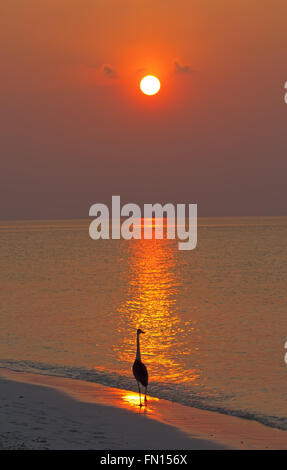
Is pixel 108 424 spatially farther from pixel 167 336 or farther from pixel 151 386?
pixel 167 336

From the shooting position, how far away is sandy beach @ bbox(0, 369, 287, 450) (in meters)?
12.8

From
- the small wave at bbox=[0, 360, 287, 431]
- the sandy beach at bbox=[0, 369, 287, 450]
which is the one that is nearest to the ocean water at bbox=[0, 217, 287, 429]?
the small wave at bbox=[0, 360, 287, 431]

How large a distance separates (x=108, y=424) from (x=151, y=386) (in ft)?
18.9

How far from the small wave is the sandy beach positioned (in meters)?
0.51

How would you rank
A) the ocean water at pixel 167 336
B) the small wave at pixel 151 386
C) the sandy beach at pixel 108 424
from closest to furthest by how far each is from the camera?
the sandy beach at pixel 108 424, the small wave at pixel 151 386, the ocean water at pixel 167 336

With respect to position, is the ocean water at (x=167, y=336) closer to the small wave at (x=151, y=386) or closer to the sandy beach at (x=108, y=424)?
the small wave at (x=151, y=386)

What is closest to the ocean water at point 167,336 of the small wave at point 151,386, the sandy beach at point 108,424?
the small wave at point 151,386

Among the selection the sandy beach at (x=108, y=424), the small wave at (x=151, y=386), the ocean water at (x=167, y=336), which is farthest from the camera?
the ocean water at (x=167, y=336)

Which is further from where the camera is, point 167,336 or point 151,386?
point 167,336

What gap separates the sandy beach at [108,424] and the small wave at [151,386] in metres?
0.51

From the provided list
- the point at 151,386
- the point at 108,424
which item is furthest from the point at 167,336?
the point at 108,424

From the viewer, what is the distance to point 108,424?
47.2 feet

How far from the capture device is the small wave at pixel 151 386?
16.8 m
